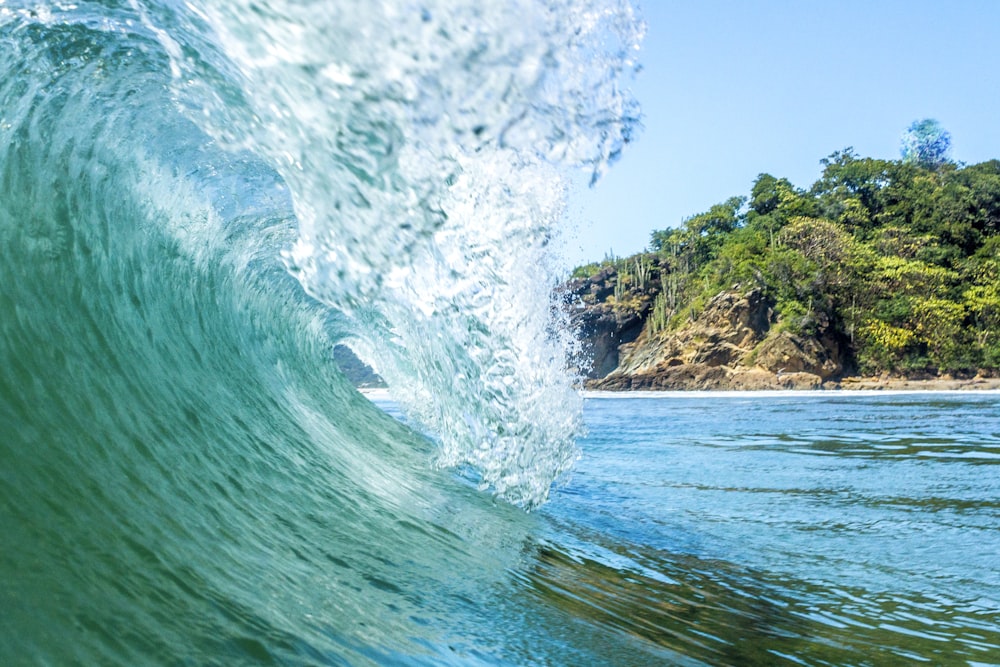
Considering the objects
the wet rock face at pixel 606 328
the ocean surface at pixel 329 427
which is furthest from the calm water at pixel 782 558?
the wet rock face at pixel 606 328

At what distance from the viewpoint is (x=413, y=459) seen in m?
6.00

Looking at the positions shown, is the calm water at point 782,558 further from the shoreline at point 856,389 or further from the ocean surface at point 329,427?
the shoreline at point 856,389

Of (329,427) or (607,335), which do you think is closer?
(329,427)

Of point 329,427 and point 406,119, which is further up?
point 406,119

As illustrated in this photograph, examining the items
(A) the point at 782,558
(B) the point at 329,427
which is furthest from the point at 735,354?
(A) the point at 782,558

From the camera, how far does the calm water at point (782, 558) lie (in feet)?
8.70

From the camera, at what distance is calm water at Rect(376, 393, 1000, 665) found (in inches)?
104

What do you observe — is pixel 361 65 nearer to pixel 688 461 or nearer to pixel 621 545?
pixel 621 545

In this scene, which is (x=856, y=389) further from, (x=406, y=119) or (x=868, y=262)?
(x=406, y=119)

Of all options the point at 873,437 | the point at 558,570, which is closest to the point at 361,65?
the point at 558,570

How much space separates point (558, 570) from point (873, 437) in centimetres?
774

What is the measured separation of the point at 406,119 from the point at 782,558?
9.60 ft

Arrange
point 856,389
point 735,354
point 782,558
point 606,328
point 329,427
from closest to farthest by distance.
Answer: point 782,558, point 329,427, point 856,389, point 735,354, point 606,328

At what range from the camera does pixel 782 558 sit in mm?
3877
